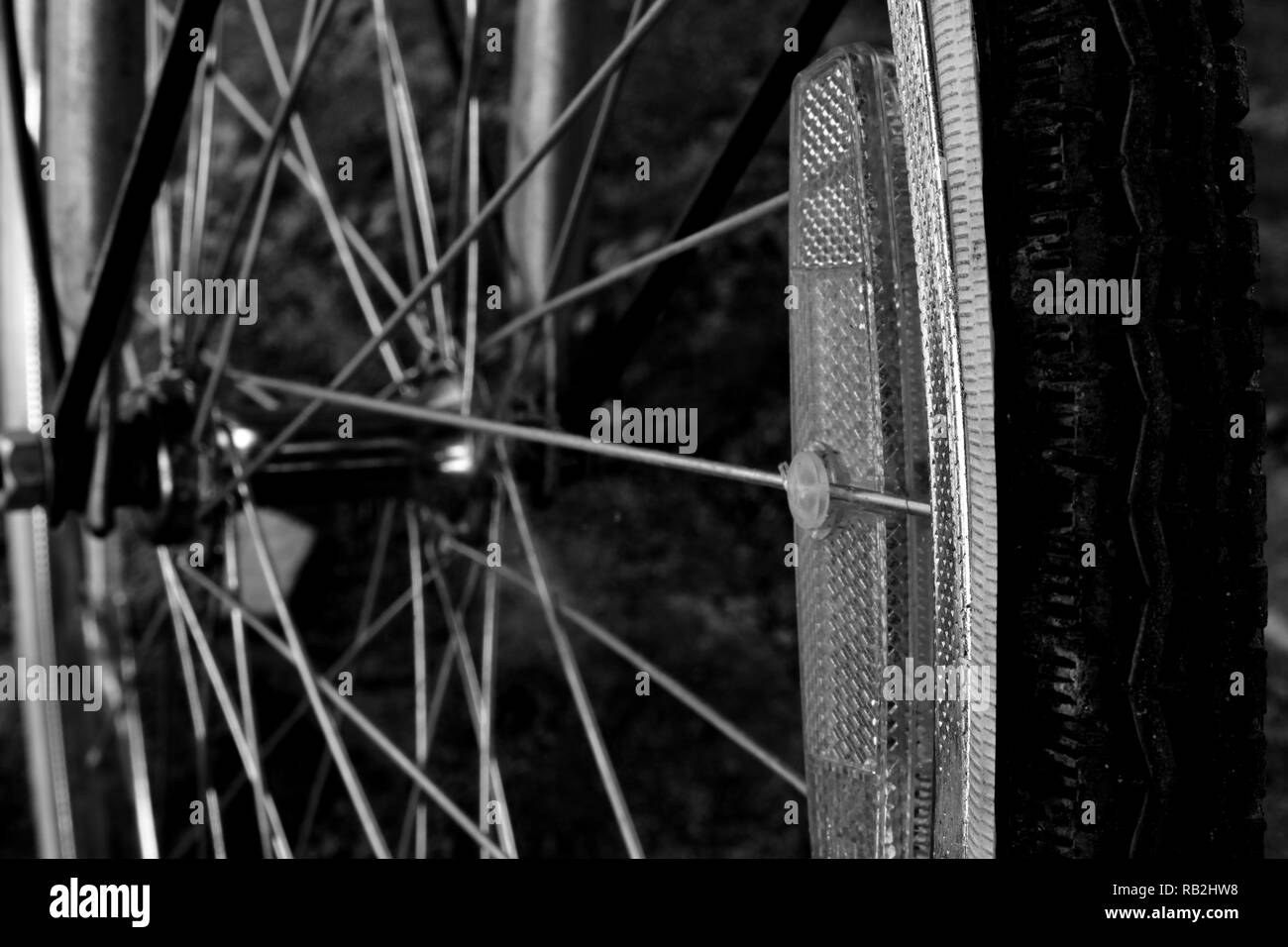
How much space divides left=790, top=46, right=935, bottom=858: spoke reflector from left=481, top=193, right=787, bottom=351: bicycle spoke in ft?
0.16

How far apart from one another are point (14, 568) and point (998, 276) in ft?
2.31

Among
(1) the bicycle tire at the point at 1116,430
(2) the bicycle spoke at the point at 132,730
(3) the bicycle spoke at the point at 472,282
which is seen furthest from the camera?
(2) the bicycle spoke at the point at 132,730

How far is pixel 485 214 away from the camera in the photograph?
53 cm

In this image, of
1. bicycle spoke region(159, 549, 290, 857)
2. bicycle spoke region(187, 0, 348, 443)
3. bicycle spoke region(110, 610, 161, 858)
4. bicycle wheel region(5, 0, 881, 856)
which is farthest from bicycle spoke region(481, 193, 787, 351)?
bicycle spoke region(110, 610, 161, 858)

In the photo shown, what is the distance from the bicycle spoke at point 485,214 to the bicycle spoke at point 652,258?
41 mm

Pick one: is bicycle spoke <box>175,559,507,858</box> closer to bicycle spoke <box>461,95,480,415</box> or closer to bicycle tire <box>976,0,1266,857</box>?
bicycle spoke <box>461,95,480,415</box>

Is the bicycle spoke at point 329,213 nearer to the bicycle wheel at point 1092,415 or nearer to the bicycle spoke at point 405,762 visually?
the bicycle spoke at point 405,762

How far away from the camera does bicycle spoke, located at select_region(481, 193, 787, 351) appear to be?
17.5 inches

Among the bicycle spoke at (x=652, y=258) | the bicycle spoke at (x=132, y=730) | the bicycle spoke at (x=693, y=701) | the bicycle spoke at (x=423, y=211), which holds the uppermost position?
the bicycle spoke at (x=423, y=211)

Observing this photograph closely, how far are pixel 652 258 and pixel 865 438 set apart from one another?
0.15 m

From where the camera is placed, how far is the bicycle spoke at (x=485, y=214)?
1.53 ft

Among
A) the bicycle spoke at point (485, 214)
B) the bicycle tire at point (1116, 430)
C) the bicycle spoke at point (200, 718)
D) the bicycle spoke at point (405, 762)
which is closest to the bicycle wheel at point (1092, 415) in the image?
the bicycle tire at point (1116, 430)
